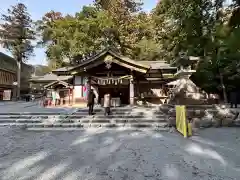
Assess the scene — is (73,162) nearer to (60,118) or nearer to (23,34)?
(60,118)

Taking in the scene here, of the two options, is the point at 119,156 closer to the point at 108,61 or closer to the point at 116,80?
the point at 116,80

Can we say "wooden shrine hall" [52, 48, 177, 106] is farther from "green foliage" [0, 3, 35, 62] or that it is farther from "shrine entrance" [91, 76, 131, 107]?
"green foliage" [0, 3, 35, 62]

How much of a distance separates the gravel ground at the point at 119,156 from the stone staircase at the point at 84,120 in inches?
58.5

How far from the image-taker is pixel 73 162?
5008 mm

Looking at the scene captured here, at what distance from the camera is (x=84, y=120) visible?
10.6 meters

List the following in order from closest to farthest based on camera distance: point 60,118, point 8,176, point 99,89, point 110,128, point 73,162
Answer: point 8,176 → point 73,162 → point 110,128 → point 60,118 → point 99,89

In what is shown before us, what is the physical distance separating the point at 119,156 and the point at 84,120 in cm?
542

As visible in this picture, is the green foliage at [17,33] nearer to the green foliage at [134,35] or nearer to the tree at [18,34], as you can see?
the tree at [18,34]

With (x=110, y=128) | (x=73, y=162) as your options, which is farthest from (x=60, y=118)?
(x=73, y=162)

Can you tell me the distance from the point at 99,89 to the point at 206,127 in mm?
9659

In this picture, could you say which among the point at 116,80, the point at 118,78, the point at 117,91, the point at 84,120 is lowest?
the point at 84,120

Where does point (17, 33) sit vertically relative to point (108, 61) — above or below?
above

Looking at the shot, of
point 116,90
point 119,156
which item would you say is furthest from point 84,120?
point 116,90

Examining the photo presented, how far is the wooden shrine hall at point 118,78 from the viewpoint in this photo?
14805mm
